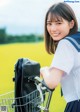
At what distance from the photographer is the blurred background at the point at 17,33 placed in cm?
262

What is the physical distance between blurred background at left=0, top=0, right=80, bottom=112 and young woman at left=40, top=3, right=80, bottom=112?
0.87m

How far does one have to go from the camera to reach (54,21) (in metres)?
1.70

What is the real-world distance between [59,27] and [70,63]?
0.81ft

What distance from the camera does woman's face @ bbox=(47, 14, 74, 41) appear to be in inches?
66.3

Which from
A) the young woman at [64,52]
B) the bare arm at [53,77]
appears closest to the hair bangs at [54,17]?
the young woman at [64,52]

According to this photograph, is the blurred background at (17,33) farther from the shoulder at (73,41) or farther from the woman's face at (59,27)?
the shoulder at (73,41)

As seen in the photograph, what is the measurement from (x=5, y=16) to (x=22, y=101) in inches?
39.9

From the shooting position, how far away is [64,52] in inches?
60.5

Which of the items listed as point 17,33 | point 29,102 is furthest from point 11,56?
point 29,102

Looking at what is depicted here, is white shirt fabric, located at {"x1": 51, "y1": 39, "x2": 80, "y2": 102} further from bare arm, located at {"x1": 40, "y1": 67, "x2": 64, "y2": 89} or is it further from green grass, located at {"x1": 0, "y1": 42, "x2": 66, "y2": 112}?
green grass, located at {"x1": 0, "y1": 42, "x2": 66, "y2": 112}

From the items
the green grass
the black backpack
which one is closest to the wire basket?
the black backpack

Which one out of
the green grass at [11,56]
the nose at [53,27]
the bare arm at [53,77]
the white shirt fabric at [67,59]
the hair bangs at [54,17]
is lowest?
the green grass at [11,56]

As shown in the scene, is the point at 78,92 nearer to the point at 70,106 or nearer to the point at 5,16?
the point at 70,106

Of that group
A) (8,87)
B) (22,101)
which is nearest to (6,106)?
(22,101)
